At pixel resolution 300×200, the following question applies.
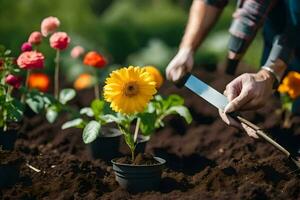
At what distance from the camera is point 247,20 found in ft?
10.2

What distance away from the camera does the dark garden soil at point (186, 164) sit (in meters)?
2.29

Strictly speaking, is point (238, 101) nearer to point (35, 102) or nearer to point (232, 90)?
point (232, 90)

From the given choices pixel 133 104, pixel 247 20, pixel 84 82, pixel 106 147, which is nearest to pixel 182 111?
pixel 106 147

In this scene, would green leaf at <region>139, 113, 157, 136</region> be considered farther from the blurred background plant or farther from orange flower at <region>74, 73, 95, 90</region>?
the blurred background plant

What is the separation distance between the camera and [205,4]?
3215 millimetres

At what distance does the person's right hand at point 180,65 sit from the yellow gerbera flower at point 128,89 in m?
0.56

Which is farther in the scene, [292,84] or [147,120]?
[292,84]

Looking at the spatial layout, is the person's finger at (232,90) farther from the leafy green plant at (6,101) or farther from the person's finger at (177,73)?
the leafy green plant at (6,101)

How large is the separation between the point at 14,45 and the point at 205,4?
2.48 meters

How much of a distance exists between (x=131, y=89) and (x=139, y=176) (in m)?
0.31

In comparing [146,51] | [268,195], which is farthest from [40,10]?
[268,195]

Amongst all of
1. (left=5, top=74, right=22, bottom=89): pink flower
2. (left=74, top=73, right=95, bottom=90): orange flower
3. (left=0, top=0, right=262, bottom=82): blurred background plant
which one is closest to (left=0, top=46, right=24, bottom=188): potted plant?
(left=5, top=74, right=22, bottom=89): pink flower

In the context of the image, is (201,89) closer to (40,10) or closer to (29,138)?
(29,138)

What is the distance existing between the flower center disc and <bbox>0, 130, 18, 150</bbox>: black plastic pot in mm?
715
